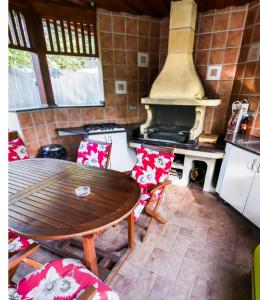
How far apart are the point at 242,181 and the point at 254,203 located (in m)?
0.24

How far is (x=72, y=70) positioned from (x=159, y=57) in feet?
4.74

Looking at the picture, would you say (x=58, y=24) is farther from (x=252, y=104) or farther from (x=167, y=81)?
(x=252, y=104)

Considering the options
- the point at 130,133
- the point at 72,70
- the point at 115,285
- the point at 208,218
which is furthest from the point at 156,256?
the point at 72,70

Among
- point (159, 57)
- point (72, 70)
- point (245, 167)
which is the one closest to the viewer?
point (245, 167)

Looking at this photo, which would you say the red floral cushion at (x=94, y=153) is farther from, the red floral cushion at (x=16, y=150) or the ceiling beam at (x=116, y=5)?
the ceiling beam at (x=116, y=5)

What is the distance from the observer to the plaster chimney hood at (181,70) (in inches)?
88.8

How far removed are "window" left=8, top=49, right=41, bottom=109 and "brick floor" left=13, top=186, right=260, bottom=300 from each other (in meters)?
1.93

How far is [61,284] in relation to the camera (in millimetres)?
959

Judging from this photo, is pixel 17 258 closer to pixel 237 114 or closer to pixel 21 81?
pixel 21 81

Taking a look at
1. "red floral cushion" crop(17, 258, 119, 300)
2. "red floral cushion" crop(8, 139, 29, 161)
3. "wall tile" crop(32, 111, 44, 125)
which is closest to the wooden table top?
"red floral cushion" crop(17, 258, 119, 300)

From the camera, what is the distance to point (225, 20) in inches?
93.7

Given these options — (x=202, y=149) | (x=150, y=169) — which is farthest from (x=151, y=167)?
(x=202, y=149)

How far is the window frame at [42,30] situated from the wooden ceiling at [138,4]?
0.06 metres

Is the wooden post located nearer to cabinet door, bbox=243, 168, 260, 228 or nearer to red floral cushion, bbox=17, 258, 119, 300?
red floral cushion, bbox=17, 258, 119, 300
